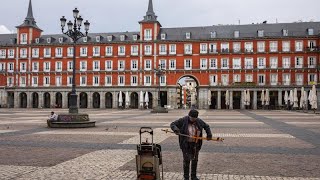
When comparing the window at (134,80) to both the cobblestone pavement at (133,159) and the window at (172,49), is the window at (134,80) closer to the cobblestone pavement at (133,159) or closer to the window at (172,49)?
the window at (172,49)

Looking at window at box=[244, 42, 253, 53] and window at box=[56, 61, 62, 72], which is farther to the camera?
window at box=[56, 61, 62, 72]

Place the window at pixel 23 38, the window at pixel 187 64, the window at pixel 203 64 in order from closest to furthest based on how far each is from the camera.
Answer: the window at pixel 203 64, the window at pixel 187 64, the window at pixel 23 38

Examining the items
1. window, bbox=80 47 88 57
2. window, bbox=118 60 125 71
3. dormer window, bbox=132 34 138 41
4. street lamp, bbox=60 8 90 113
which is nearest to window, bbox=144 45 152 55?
dormer window, bbox=132 34 138 41

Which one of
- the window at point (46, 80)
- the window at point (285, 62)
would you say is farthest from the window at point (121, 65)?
the window at point (285, 62)

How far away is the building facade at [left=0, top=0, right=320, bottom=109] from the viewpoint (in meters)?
63.1

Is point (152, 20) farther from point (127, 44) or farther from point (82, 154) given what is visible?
point (82, 154)

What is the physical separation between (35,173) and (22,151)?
3.62m

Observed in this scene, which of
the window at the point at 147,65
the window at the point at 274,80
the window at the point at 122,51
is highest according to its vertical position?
the window at the point at 122,51

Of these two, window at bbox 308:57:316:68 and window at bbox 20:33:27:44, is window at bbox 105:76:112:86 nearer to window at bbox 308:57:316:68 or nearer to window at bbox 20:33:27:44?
window at bbox 20:33:27:44

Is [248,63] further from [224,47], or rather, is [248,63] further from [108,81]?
[108,81]

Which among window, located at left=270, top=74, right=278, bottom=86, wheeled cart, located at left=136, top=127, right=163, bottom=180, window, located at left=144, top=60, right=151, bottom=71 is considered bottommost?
wheeled cart, located at left=136, top=127, right=163, bottom=180

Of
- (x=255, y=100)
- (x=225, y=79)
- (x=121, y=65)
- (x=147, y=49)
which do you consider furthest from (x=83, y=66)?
(x=255, y=100)

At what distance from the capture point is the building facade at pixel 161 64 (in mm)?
63062

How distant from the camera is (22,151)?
1132cm
